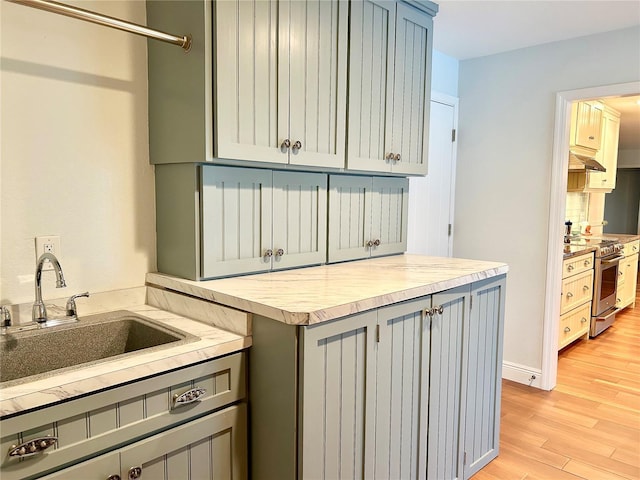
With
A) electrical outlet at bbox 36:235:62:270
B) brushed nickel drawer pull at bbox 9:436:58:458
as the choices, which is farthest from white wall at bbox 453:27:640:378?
brushed nickel drawer pull at bbox 9:436:58:458

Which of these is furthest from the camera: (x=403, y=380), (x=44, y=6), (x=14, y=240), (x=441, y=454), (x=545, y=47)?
(x=545, y=47)

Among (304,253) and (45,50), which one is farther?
(304,253)

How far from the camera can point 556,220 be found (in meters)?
3.16

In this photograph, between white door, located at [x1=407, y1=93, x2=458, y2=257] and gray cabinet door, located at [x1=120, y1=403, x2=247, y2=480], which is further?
white door, located at [x1=407, y1=93, x2=458, y2=257]

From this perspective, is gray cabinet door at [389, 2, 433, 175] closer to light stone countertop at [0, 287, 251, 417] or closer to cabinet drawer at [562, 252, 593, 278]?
light stone countertop at [0, 287, 251, 417]

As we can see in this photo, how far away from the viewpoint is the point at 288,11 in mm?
1801

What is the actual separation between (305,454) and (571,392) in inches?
100

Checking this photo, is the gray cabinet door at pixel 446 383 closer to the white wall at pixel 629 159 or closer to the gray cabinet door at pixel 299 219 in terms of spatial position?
the gray cabinet door at pixel 299 219

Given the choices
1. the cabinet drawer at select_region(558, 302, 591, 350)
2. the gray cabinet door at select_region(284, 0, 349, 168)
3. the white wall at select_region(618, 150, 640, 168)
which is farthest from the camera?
the white wall at select_region(618, 150, 640, 168)

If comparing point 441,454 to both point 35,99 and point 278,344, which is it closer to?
point 278,344

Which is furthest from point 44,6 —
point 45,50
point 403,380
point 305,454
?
point 403,380

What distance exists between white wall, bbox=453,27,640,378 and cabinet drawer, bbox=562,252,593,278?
609 millimetres

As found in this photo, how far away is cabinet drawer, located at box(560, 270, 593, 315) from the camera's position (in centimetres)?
384

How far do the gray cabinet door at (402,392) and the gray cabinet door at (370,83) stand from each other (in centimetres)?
76
